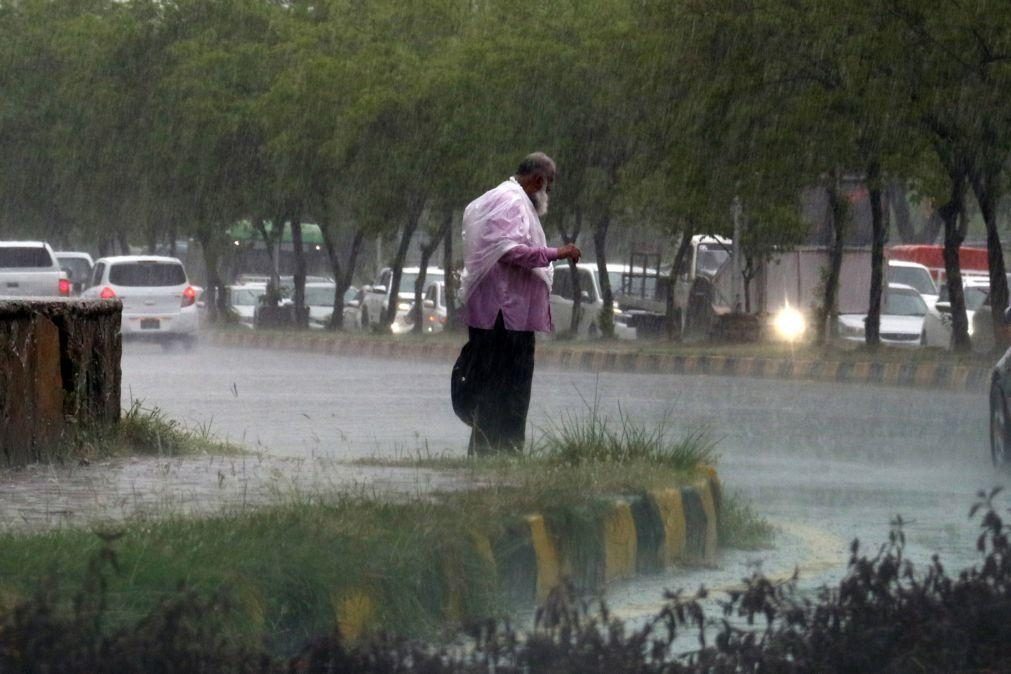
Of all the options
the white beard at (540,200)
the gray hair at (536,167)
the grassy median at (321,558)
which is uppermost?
the gray hair at (536,167)

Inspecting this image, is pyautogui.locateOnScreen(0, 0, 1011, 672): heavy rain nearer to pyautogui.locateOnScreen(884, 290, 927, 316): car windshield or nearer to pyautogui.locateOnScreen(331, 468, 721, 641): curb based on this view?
pyautogui.locateOnScreen(331, 468, 721, 641): curb

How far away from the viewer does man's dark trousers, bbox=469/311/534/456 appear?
944 cm

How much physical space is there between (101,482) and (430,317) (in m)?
36.6

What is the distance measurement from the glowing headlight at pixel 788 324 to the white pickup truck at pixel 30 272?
38.6ft

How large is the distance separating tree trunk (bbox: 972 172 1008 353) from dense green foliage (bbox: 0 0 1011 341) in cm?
4

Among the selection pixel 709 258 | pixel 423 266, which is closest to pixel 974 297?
pixel 709 258

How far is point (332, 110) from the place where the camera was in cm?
3856

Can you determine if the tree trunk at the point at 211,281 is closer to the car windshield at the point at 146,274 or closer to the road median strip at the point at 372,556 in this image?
the car windshield at the point at 146,274

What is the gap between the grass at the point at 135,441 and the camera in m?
9.77

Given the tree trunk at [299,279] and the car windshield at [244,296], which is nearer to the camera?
the tree trunk at [299,279]

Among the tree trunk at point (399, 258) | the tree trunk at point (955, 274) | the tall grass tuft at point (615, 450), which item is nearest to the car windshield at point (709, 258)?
the tree trunk at point (399, 258)

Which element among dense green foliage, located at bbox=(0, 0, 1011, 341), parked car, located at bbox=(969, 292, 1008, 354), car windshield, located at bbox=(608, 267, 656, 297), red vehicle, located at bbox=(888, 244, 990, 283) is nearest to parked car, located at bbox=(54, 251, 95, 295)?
dense green foliage, located at bbox=(0, 0, 1011, 341)

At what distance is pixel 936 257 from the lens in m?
51.6

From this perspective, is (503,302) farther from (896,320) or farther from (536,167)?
(896,320)
